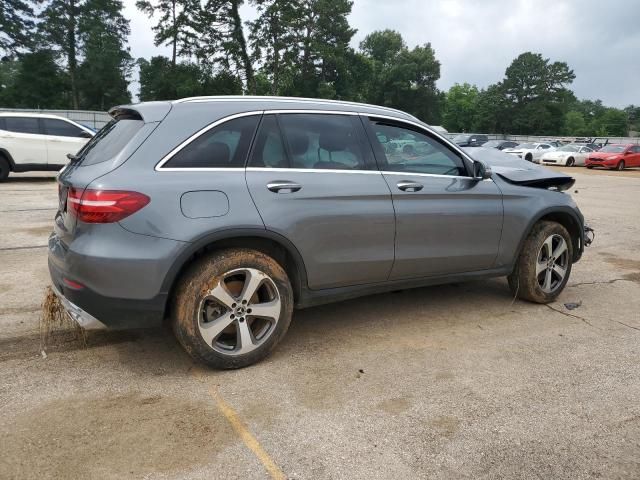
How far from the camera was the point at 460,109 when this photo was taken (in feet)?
317

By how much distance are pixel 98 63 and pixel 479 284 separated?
169 feet

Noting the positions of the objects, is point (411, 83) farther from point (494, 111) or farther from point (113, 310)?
point (113, 310)

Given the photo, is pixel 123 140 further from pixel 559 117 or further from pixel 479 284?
pixel 559 117

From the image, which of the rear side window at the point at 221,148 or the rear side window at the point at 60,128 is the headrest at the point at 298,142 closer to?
the rear side window at the point at 221,148

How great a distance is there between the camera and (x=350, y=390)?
307cm

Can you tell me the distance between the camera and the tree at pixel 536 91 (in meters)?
82.5

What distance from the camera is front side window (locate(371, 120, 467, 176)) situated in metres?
3.85

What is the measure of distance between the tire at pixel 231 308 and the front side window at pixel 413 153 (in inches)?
48.4

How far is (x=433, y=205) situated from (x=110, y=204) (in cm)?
229

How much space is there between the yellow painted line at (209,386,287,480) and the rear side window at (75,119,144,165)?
1560 mm

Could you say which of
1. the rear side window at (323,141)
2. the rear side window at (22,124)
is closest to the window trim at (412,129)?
the rear side window at (323,141)

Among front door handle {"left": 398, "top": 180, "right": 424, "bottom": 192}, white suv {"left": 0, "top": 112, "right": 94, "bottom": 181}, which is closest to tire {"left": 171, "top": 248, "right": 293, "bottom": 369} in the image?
front door handle {"left": 398, "top": 180, "right": 424, "bottom": 192}

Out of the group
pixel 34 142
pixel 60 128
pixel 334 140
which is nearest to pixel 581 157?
pixel 60 128

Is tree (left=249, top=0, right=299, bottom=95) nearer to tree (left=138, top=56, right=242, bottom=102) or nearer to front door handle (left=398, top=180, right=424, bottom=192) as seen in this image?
tree (left=138, top=56, right=242, bottom=102)
